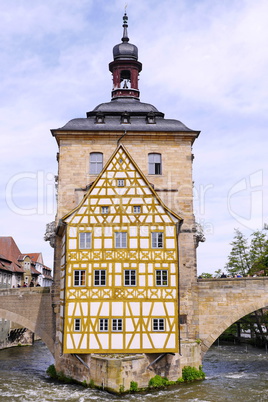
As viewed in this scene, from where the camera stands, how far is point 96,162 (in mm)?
26688

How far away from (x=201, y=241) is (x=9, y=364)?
1589 cm

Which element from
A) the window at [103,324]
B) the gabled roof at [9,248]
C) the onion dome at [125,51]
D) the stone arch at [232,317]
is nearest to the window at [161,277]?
the window at [103,324]

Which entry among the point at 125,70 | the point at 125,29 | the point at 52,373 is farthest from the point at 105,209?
the point at 125,29

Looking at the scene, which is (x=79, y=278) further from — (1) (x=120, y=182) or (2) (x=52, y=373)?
(2) (x=52, y=373)

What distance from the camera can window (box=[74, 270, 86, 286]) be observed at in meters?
22.3

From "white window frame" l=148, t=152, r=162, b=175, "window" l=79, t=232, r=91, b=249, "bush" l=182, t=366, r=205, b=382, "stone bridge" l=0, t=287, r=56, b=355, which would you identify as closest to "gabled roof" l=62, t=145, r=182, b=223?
"window" l=79, t=232, r=91, b=249

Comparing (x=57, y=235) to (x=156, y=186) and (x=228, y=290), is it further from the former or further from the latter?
(x=228, y=290)

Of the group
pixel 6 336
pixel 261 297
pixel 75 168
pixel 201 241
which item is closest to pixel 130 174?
pixel 75 168

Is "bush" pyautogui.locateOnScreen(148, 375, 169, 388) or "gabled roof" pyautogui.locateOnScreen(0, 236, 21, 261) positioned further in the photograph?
"gabled roof" pyautogui.locateOnScreen(0, 236, 21, 261)

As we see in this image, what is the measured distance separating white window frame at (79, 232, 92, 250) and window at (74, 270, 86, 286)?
122 centimetres

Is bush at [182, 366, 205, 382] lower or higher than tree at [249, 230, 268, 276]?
lower

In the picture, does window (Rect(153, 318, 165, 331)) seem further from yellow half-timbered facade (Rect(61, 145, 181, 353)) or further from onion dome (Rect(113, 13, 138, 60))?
onion dome (Rect(113, 13, 138, 60))

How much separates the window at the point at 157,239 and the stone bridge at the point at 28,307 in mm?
7601

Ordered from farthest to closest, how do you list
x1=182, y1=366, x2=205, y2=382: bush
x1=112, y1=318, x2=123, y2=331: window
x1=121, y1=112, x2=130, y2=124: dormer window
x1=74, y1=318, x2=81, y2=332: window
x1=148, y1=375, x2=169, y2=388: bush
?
x1=121, y1=112, x2=130, y2=124: dormer window < x1=182, y1=366, x2=205, y2=382: bush < x1=74, y1=318, x2=81, y2=332: window < x1=112, y1=318, x2=123, y2=331: window < x1=148, y1=375, x2=169, y2=388: bush
